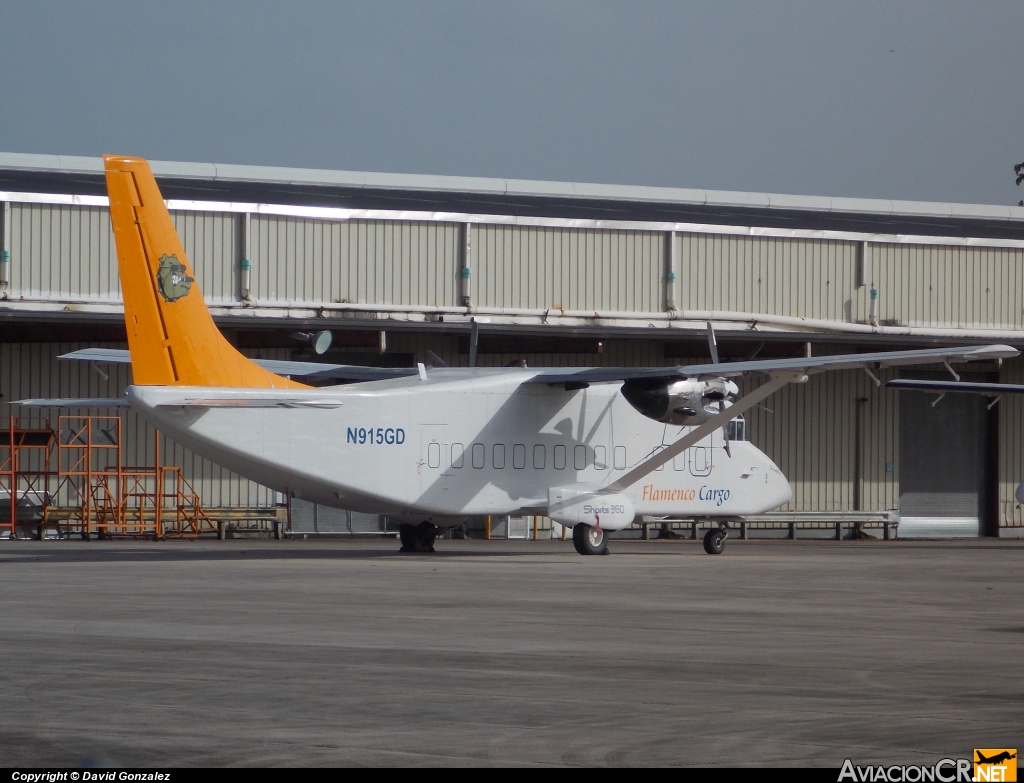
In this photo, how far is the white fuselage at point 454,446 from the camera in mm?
19844

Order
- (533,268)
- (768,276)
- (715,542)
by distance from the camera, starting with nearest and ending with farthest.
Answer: (715,542) → (533,268) → (768,276)

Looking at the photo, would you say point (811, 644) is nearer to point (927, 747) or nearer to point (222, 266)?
point (927, 747)

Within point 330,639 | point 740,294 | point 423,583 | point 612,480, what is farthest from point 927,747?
point 740,294

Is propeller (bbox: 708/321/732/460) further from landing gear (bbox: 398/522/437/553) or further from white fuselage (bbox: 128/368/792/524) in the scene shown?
landing gear (bbox: 398/522/437/553)

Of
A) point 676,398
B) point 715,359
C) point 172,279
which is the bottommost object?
point 676,398

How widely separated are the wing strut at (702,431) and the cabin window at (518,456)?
1.65 metres

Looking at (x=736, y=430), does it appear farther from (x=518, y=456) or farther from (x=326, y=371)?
(x=326, y=371)

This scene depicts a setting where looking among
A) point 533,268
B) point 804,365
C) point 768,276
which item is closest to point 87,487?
point 533,268

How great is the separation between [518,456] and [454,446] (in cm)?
131

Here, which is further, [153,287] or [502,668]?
[153,287]

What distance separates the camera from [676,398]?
23172 millimetres

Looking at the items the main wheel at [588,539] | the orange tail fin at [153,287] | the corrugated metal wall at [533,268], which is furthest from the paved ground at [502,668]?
the corrugated metal wall at [533,268]

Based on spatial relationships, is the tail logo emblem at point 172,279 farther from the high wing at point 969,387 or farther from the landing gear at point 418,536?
the high wing at point 969,387

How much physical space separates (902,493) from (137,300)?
83.1 ft
